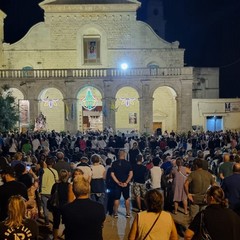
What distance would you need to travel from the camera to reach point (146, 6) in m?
42.2

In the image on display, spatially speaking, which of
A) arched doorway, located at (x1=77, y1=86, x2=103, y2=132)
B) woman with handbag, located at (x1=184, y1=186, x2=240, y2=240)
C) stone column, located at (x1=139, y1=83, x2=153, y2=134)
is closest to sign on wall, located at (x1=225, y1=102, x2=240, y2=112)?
stone column, located at (x1=139, y1=83, x2=153, y2=134)

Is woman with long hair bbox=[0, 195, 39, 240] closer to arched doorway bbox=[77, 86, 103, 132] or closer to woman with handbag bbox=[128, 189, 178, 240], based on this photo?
woman with handbag bbox=[128, 189, 178, 240]

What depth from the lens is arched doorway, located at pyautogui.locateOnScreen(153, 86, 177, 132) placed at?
118 feet

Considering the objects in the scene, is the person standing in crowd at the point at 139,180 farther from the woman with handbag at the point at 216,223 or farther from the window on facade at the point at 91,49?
the window on facade at the point at 91,49

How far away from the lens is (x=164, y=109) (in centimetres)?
3625

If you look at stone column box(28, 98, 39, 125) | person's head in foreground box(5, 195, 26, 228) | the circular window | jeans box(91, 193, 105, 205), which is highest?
the circular window

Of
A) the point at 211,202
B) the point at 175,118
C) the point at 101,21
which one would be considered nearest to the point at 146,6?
the point at 101,21

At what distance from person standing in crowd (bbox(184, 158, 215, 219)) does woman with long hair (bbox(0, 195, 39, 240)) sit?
3780 millimetres

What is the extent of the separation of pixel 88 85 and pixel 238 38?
56.0 feet

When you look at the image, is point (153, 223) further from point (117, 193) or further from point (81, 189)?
point (117, 193)

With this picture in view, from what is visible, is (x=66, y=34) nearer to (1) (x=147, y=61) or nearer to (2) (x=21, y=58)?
(2) (x=21, y=58)

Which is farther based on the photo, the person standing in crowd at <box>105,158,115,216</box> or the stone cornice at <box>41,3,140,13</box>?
the stone cornice at <box>41,3,140,13</box>

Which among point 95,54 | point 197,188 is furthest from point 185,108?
point 197,188

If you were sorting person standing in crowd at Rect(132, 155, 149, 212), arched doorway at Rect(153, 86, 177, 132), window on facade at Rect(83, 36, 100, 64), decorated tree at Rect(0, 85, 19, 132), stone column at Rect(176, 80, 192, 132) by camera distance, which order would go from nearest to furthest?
person standing in crowd at Rect(132, 155, 149, 212), decorated tree at Rect(0, 85, 19, 132), stone column at Rect(176, 80, 192, 132), arched doorway at Rect(153, 86, 177, 132), window on facade at Rect(83, 36, 100, 64)
